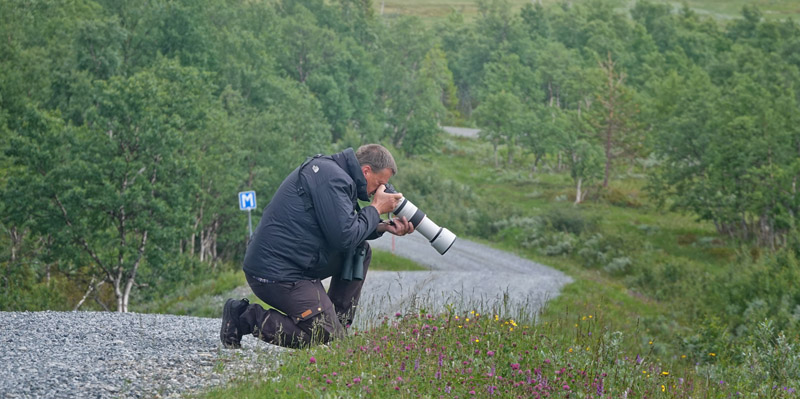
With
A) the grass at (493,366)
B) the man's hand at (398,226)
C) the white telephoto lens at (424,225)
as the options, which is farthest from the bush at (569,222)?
the man's hand at (398,226)

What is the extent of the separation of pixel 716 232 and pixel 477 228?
12.8 metres

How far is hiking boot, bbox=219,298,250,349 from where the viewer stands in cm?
778

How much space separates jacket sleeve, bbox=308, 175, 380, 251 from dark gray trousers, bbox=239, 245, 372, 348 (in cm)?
58

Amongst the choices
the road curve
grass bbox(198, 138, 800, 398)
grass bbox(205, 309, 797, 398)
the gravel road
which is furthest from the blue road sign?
grass bbox(205, 309, 797, 398)

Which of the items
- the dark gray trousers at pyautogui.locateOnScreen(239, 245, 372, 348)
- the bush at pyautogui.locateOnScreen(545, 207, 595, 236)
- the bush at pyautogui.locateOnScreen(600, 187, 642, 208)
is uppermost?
the dark gray trousers at pyautogui.locateOnScreen(239, 245, 372, 348)

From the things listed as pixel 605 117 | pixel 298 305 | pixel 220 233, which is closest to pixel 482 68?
pixel 605 117

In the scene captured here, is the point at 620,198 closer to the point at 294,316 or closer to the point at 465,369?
the point at 294,316

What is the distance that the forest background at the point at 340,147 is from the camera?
2762 centimetres

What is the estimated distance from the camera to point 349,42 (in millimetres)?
72500

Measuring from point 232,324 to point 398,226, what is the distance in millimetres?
1760

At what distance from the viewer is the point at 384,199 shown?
7.50 meters

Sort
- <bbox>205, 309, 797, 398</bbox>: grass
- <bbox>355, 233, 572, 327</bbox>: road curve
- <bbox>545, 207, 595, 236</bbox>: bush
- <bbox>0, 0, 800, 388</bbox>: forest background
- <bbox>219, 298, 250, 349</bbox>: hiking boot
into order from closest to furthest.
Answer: <bbox>205, 309, 797, 398</bbox>: grass
<bbox>219, 298, 250, 349</bbox>: hiking boot
<bbox>355, 233, 572, 327</bbox>: road curve
<bbox>0, 0, 800, 388</bbox>: forest background
<bbox>545, 207, 595, 236</bbox>: bush

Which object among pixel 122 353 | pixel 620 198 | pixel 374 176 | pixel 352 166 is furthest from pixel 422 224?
pixel 620 198

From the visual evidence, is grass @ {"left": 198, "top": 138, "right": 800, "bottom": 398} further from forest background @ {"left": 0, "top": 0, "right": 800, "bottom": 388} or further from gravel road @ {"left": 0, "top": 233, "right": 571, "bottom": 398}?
forest background @ {"left": 0, "top": 0, "right": 800, "bottom": 388}
